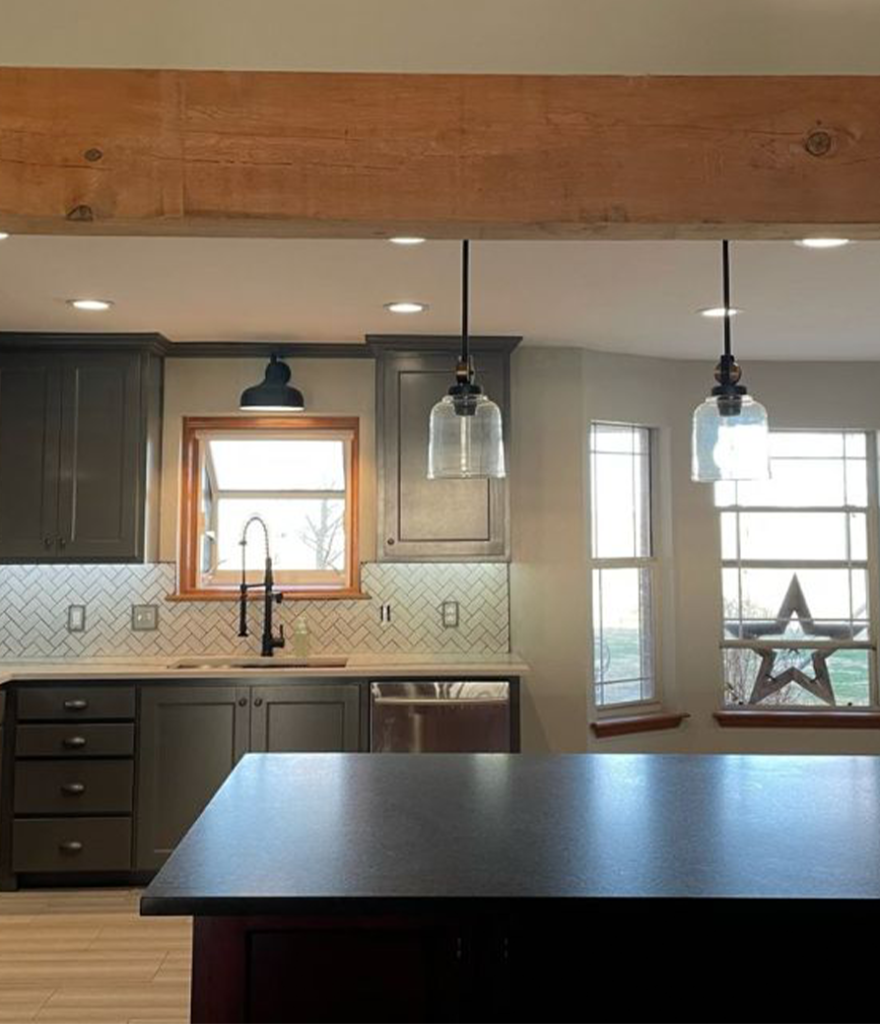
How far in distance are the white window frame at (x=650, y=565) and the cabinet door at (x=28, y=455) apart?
102 inches

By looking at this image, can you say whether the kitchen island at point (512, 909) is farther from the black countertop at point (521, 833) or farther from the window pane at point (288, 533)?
the window pane at point (288, 533)

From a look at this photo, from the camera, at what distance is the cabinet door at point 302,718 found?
377 centimetres

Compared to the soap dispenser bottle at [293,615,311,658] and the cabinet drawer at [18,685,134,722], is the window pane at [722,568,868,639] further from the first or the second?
the cabinet drawer at [18,685,134,722]

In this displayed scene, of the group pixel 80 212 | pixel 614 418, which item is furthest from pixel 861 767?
pixel 614 418

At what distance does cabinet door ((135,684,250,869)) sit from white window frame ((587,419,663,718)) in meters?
1.80

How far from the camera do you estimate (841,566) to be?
4.68 metres

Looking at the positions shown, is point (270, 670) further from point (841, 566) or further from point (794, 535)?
point (841, 566)

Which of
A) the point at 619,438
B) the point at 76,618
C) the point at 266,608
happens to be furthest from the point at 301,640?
the point at 619,438

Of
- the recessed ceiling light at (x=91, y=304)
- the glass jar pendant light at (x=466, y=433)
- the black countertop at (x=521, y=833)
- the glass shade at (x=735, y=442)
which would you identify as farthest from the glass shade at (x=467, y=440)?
the recessed ceiling light at (x=91, y=304)

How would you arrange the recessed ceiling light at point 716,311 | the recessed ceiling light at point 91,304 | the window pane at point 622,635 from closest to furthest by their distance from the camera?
the recessed ceiling light at point 91,304, the recessed ceiling light at point 716,311, the window pane at point 622,635

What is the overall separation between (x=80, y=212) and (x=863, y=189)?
5.06 ft

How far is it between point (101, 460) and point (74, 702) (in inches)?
43.5

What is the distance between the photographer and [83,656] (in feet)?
13.9

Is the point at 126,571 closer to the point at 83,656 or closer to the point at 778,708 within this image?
the point at 83,656
